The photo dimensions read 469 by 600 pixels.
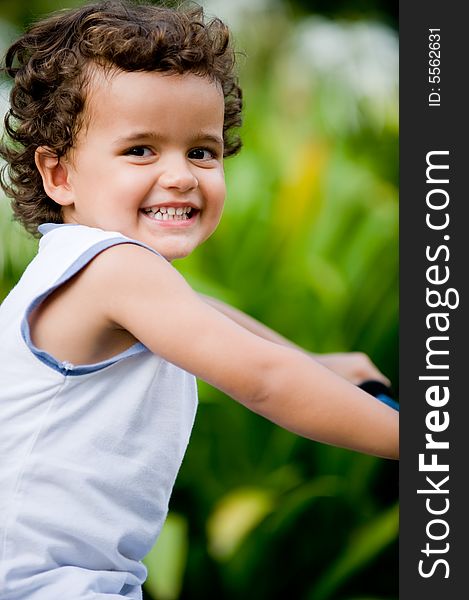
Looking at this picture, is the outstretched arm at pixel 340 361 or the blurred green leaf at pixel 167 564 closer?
the outstretched arm at pixel 340 361

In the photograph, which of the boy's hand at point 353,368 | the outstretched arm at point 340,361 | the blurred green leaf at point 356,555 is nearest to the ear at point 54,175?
the outstretched arm at point 340,361

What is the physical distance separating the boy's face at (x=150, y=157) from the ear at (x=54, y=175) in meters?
0.05

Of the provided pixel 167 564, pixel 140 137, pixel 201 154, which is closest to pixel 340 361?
pixel 201 154

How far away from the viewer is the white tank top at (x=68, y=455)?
56.2 inches

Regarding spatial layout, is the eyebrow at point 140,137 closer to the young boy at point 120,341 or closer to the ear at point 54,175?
the young boy at point 120,341

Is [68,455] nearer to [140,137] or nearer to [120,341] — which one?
[120,341]

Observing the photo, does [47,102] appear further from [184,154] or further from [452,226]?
[452,226]

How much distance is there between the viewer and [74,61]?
1.67m

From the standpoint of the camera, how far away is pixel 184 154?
1597mm

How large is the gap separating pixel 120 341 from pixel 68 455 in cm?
18

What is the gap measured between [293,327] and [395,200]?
71 centimetres

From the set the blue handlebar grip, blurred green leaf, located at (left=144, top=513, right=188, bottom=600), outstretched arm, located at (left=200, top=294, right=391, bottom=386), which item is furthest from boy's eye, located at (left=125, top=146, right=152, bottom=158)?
blurred green leaf, located at (left=144, top=513, right=188, bottom=600)

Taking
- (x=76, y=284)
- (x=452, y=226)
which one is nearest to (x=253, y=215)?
(x=452, y=226)

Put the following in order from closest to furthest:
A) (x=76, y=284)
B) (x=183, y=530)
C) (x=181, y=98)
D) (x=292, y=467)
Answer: (x=76, y=284) < (x=181, y=98) < (x=183, y=530) < (x=292, y=467)
